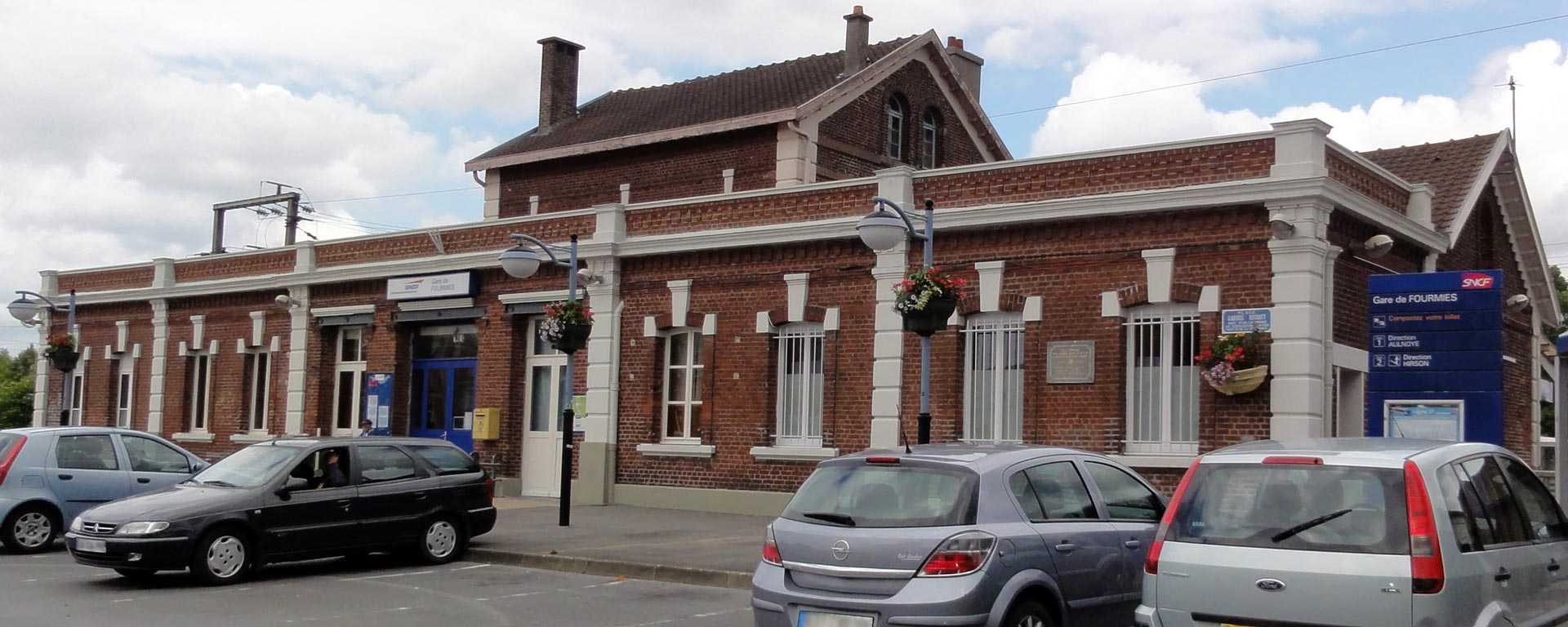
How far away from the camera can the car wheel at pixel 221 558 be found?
1307cm

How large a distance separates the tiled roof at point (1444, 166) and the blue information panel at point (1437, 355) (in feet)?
14.9

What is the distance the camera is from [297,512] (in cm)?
1380

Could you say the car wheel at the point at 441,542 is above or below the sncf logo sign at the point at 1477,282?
below

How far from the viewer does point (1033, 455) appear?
29.5 feet

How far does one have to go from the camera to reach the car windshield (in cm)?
1385

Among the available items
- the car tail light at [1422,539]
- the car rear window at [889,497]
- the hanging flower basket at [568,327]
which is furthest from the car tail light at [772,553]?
the hanging flower basket at [568,327]

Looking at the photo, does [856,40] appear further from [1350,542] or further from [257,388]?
[1350,542]

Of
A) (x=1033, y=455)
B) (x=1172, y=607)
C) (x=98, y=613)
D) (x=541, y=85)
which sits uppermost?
(x=541, y=85)

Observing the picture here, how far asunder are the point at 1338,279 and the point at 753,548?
25.2 ft

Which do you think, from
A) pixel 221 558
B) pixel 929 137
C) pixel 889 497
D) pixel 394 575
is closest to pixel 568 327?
pixel 394 575

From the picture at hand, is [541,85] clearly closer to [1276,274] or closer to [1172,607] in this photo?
[1276,274]

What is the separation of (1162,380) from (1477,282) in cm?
374

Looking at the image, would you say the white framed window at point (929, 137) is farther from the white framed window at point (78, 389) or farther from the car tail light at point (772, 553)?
the car tail light at point (772, 553)

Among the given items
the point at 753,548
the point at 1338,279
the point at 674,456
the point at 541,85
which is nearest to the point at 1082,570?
the point at 753,548
